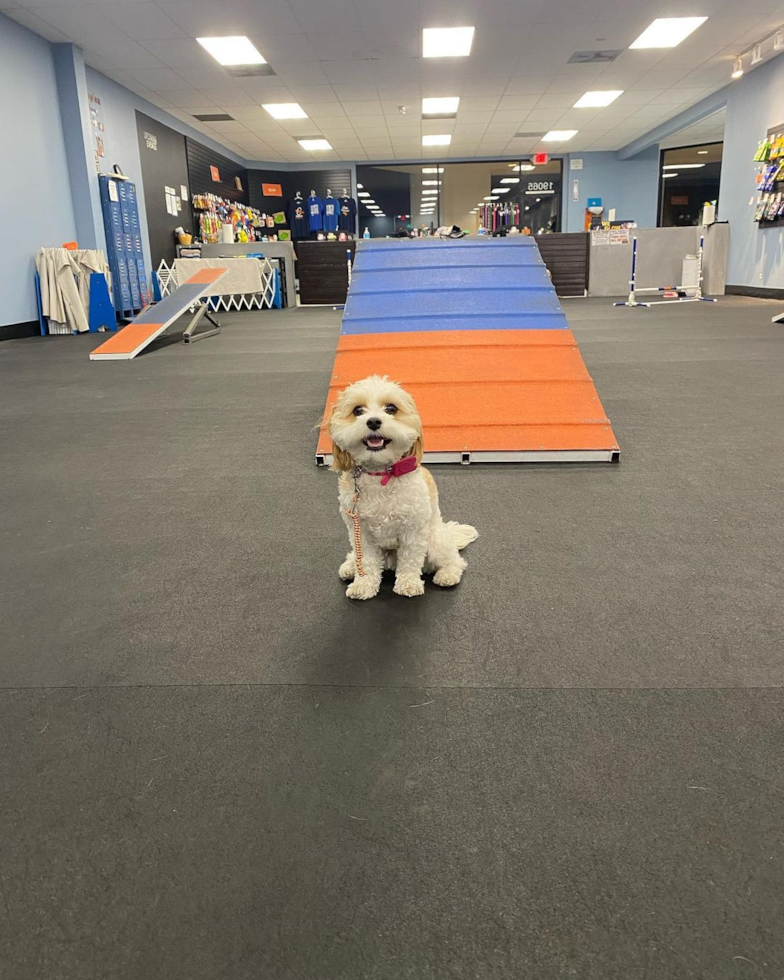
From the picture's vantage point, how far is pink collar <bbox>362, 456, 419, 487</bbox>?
5.97 ft

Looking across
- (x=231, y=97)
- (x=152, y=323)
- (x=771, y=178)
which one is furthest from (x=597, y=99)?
(x=152, y=323)

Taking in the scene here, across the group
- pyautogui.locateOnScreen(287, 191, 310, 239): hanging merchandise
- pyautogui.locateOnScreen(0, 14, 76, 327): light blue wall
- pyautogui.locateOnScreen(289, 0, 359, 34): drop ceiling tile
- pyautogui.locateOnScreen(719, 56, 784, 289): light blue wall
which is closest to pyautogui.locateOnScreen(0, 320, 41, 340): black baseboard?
pyautogui.locateOnScreen(0, 14, 76, 327): light blue wall

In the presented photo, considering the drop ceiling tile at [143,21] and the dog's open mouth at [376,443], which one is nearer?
the dog's open mouth at [376,443]

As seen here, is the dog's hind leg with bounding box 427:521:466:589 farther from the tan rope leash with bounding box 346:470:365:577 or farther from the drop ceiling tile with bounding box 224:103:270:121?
the drop ceiling tile with bounding box 224:103:270:121

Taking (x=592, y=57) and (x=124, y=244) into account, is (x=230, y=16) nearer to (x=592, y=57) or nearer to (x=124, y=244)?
(x=124, y=244)

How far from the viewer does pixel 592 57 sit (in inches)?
356

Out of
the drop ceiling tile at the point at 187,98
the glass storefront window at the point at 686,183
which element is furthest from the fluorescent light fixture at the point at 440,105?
the glass storefront window at the point at 686,183

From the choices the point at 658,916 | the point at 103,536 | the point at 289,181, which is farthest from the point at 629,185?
the point at 658,916

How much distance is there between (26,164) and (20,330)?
188 centimetres

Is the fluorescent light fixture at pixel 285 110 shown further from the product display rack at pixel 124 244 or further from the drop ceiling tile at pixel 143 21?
the drop ceiling tile at pixel 143 21

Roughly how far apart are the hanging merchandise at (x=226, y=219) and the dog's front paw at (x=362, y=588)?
12.7m

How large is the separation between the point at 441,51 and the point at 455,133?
5.11 meters

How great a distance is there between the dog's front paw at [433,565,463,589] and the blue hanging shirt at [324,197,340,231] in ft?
44.0

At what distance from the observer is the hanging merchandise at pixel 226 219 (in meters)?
13.2
